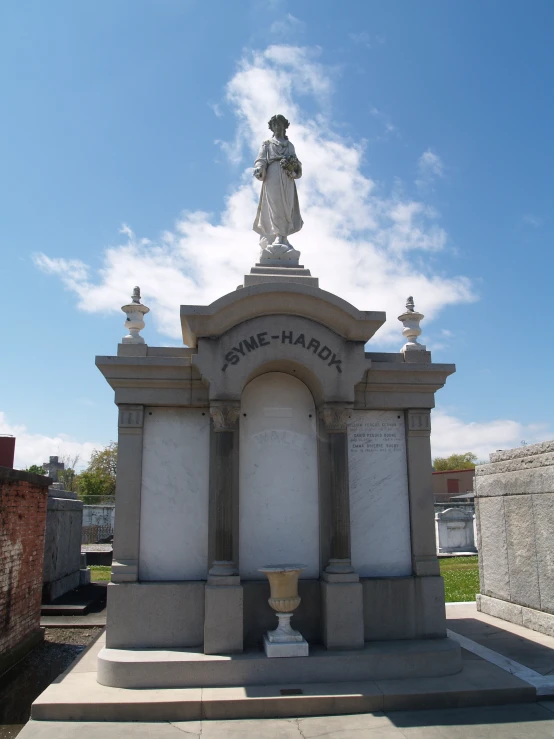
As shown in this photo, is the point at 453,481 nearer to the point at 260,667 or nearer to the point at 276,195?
the point at 276,195

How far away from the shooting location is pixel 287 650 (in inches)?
272

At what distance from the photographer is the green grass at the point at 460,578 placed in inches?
512

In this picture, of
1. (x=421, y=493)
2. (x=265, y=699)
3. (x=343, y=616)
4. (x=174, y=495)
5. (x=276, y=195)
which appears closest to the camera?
(x=265, y=699)

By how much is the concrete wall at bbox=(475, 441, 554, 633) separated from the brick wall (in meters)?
7.75

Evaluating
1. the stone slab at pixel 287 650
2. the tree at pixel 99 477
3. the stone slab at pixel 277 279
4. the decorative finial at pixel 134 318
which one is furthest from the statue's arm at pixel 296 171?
the tree at pixel 99 477

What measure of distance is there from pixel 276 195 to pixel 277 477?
4323 millimetres

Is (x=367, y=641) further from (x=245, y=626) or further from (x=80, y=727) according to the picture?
(x=80, y=727)

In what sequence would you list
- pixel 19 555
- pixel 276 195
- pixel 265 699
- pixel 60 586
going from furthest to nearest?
1. pixel 60 586
2. pixel 19 555
3. pixel 276 195
4. pixel 265 699

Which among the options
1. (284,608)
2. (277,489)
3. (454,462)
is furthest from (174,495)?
(454,462)

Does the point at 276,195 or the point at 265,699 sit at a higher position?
the point at 276,195

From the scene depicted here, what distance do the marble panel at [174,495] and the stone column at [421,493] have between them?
2.75 meters

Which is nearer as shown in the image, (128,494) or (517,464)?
(128,494)

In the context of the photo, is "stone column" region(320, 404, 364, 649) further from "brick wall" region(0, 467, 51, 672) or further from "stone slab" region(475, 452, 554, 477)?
"brick wall" region(0, 467, 51, 672)

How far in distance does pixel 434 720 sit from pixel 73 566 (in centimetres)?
1135
